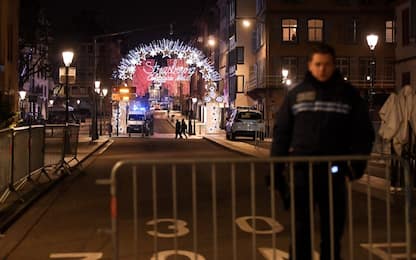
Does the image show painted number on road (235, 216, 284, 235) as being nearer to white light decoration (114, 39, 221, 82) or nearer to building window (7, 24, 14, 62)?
building window (7, 24, 14, 62)

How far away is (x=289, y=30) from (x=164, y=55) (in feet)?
36.5

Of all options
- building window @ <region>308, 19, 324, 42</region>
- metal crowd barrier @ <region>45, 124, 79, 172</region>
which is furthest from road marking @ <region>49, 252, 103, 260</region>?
building window @ <region>308, 19, 324, 42</region>

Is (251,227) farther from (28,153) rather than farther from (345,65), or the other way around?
(345,65)

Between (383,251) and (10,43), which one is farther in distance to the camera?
(10,43)

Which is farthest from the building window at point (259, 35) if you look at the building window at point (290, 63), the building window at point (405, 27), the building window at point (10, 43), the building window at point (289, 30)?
the building window at point (10, 43)

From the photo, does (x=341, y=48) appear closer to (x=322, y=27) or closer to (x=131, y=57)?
(x=322, y=27)

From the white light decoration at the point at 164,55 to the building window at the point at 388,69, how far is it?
547 inches

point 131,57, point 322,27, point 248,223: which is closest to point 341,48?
point 322,27

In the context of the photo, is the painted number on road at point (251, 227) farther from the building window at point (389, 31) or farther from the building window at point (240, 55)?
the building window at point (240, 55)

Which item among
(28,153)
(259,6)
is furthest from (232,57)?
(28,153)

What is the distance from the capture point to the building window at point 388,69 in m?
57.6

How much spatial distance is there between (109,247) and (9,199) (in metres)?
5.08

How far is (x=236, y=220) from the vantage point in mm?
11727

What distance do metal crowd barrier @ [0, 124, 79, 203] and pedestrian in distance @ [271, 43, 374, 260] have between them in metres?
7.98
